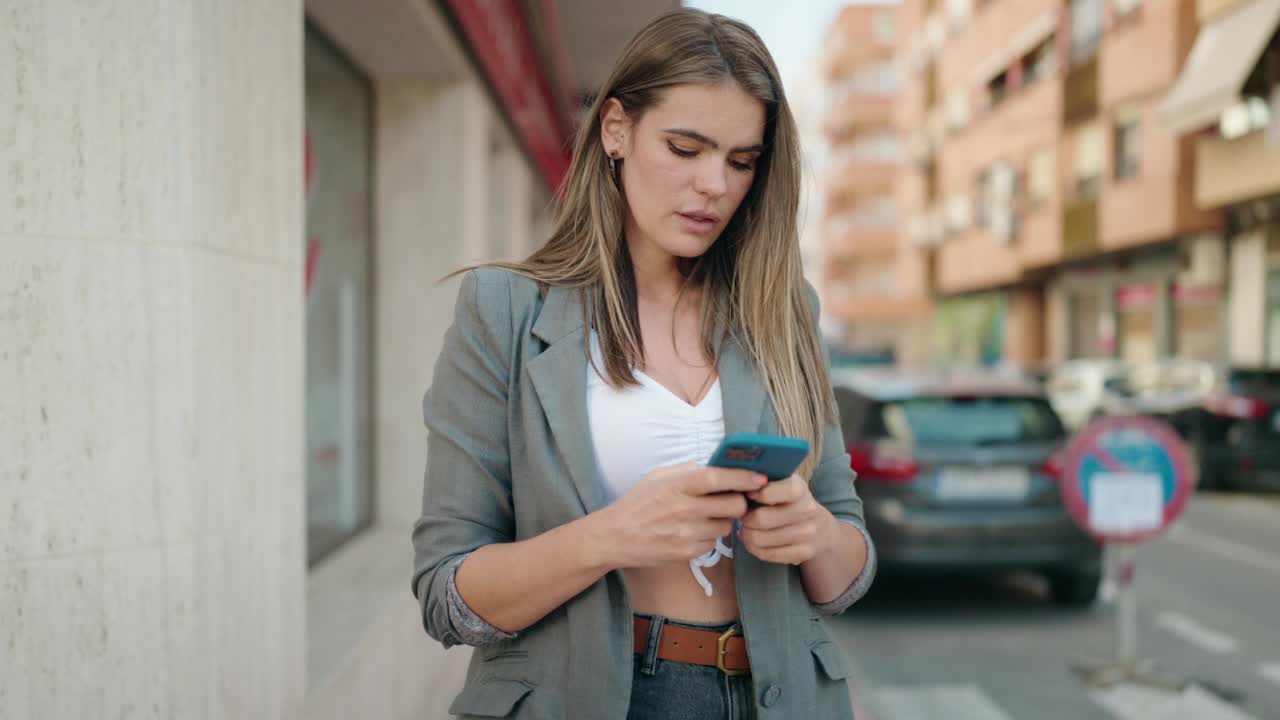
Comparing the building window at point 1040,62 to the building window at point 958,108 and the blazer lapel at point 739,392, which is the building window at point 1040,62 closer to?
the building window at point 958,108

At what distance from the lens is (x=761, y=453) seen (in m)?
1.42

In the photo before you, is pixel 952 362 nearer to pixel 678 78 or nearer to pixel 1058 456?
pixel 1058 456

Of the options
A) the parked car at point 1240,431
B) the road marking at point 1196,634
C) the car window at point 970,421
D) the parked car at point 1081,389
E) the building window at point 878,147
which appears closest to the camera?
the road marking at point 1196,634

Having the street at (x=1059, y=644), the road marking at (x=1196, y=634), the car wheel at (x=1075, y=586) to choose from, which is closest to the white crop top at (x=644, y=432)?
the street at (x=1059, y=644)

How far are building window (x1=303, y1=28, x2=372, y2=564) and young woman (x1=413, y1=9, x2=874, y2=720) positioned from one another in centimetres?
289

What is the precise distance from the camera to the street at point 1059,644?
508 cm

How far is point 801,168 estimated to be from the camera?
2000mm

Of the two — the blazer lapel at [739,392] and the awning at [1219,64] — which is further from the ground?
the awning at [1219,64]

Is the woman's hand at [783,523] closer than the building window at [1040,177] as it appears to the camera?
Yes

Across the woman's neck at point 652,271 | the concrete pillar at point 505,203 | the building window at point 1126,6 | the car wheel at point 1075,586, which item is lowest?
the car wheel at point 1075,586

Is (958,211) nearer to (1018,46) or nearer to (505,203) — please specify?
(1018,46)

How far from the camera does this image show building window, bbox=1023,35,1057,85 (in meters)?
26.9

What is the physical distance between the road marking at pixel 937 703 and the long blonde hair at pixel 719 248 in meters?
3.47

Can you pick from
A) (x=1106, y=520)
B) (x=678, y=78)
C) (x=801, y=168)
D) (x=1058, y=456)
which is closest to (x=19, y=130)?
(x=678, y=78)
